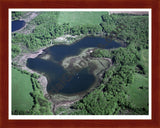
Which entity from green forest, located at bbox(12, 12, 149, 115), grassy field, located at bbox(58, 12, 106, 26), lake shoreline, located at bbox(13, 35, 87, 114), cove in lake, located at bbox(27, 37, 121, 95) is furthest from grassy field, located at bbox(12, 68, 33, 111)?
grassy field, located at bbox(58, 12, 106, 26)

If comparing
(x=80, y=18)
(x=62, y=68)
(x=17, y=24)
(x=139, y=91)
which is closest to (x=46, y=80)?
(x=62, y=68)

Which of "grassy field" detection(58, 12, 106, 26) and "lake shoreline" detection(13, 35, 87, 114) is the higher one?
"grassy field" detection(58, 12, 106, 26)

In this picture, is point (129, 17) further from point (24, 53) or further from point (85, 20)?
point (24, 53)

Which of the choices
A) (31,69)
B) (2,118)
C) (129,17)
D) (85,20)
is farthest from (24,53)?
(129,17)

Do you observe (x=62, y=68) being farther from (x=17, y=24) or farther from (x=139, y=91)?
(x=17, y=24)

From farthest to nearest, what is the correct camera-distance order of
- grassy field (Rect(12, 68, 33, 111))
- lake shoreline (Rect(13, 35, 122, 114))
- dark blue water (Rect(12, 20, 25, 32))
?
dark blue water (Rect(12, 20, 25, 32))
lake shoreline (Rect(13, 35, 122, 114))
grassy field (Rect(12, 68, 33, 111))

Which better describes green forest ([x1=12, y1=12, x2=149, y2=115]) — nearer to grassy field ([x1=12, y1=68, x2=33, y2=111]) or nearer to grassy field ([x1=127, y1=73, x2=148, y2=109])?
grassy field ([x1=127, y1=73, x2=148, y2=109])
